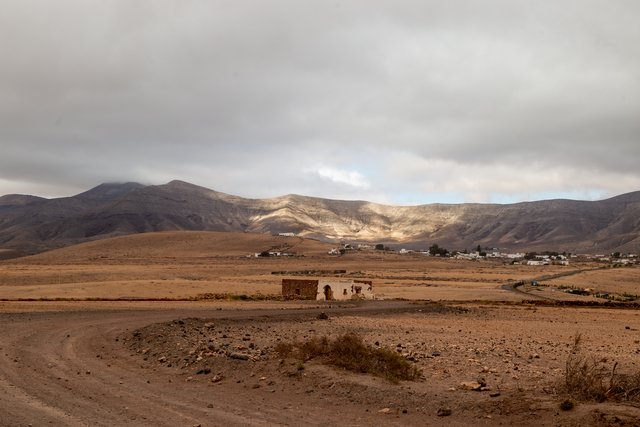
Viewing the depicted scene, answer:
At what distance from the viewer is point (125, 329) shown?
70.8 ft

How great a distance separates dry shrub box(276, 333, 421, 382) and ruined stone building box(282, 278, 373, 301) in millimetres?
33734

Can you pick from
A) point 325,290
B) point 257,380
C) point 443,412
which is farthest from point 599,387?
point 325,290

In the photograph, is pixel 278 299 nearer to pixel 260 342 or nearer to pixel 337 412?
pixel 260 342

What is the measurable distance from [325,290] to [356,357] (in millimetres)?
35586

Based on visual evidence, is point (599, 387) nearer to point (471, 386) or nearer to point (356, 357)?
point (471, 386)

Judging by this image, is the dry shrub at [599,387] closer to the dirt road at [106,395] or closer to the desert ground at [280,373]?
the desert ground at [280,373]

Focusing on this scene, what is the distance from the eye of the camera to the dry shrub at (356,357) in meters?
13.0

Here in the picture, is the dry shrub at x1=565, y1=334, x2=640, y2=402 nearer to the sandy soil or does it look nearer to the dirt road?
the sandy soil

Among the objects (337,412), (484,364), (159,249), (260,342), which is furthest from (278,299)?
(159,249)

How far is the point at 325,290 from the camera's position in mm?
49219

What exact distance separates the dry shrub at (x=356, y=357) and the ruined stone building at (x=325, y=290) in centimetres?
3373

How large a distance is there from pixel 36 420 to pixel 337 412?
16.5 feet

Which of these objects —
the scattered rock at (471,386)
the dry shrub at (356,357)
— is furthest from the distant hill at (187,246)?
the scattered rock at (471,386)

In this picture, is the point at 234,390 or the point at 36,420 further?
the point at 234,390
